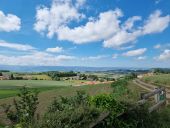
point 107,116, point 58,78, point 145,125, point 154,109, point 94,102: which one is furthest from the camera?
point 58,78

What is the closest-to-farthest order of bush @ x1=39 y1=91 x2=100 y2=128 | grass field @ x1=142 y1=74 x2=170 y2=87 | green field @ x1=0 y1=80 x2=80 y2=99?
bush @ x1=39 y1=91 x2=100 y2=128
green field @ x1=0 y1=80 x2=80 y2=99
grass field @ x1=142 y1=74 x2=170 y2=87

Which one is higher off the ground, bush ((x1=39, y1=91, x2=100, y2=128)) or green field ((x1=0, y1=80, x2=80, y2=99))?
bush ((x1=39, y1=91, x2=100, y2=128))

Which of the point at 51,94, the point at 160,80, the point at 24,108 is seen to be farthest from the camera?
the point at 160,80

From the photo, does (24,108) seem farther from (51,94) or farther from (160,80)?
(160,80)

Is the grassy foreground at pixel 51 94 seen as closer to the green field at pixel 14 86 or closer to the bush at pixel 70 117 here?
the green field at pixel 14 86

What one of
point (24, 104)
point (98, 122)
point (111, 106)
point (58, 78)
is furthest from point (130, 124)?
point (58, 78)

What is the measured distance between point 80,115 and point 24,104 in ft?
4.67

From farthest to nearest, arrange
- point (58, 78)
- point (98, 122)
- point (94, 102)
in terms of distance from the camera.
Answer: point (58, 78) < point (94, 102) < point (98, 122)

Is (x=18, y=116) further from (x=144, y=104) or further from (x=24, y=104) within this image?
(x=144, y=104)

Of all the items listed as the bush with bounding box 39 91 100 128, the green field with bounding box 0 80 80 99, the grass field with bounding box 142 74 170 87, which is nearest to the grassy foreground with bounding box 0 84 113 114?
the green field with bounding box 0 80 80 99

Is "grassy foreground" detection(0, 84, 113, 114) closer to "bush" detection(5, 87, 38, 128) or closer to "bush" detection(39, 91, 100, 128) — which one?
"bush" detection(5, 87, 38, 128)

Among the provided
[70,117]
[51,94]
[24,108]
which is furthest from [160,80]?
[70,117]

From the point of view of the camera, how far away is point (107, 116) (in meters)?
8.41

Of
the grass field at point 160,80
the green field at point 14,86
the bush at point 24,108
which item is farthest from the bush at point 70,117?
the grass field at point 160,80
